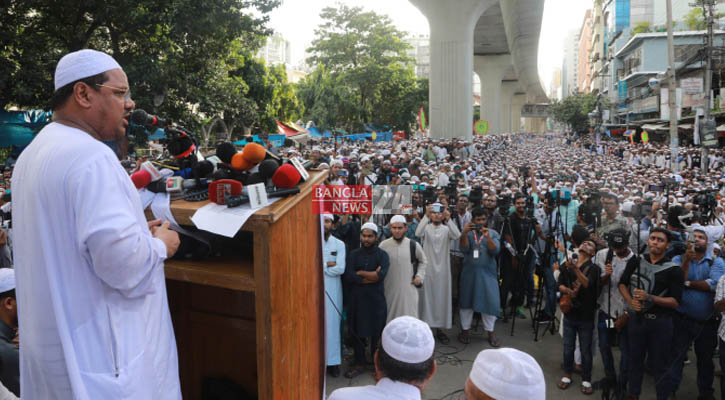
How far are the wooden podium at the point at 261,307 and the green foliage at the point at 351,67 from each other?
41.2 m

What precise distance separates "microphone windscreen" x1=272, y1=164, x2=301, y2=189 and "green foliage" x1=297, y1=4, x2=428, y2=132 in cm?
4160

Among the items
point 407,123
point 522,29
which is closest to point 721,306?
point 522,29

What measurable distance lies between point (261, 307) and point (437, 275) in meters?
→ 5.47

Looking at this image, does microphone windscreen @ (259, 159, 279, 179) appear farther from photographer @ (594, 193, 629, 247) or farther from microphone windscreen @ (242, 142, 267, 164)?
photographer @ (594, 193, 629, 247)

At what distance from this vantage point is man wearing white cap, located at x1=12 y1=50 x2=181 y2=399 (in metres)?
1.38

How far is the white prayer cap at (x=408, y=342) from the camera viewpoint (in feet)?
7.28

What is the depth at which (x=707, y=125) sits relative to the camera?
19094 mm

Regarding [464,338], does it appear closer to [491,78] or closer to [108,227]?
[108,227]

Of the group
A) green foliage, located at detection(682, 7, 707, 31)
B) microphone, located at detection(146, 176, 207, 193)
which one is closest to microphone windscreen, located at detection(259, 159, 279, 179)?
microphone, located at detection(146, 176, 207, 193)

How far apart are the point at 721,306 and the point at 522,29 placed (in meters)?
40.1

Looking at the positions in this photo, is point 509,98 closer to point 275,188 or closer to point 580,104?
point 580,104

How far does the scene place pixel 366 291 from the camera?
5.86 m

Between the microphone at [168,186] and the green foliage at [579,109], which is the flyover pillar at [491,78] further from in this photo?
the microphone at [168,186]

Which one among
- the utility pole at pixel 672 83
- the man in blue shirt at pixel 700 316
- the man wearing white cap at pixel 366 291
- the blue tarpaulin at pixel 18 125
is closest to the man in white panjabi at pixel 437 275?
the man wearing white cap at pixel 366 291
